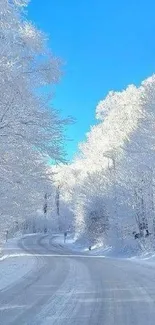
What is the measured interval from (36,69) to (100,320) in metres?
7.97

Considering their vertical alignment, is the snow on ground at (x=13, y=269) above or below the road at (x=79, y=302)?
above

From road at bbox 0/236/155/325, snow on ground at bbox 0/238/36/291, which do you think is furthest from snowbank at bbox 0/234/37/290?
road at bbox 0/236/155/325

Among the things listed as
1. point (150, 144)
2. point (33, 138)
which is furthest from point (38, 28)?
point (150, 144)

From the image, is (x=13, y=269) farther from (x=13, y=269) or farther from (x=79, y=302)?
(x=79, y=302)

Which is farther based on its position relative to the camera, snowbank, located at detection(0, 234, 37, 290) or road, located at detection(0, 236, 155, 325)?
snowbank, located at detection(0, 234, 37, 290)

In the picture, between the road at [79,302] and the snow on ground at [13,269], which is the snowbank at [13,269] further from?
the road at [79,302]

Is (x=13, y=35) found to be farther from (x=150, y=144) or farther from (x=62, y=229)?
(x=62, y=229)

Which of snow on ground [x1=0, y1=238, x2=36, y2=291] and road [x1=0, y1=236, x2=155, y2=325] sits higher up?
snow on ground [x1=0, y1=238, x2=36, y2=291]

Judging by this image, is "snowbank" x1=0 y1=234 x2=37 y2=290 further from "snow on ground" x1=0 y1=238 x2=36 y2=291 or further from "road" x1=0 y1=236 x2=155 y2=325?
"road" x1=0 y1=236 x2=155 y2=325

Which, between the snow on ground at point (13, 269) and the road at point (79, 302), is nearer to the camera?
the road at point (79, 302)

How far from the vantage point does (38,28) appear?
1266 centimetres

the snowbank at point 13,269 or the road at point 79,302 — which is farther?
the snowbank at point 13,269

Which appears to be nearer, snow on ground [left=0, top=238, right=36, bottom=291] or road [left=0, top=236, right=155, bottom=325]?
road [left=0, top=236, right=155, bottom=325]

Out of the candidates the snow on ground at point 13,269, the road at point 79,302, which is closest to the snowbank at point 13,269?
the snow on ground at point 13,269
